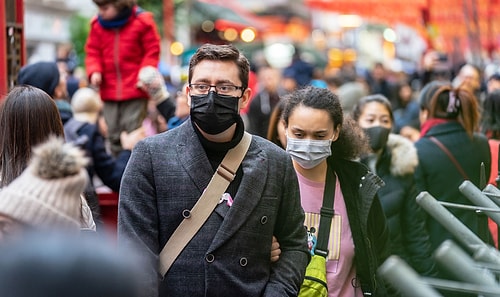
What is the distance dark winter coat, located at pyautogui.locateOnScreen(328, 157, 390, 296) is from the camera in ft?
19.0

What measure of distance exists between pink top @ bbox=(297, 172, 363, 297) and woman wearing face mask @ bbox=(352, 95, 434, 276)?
1174 mm

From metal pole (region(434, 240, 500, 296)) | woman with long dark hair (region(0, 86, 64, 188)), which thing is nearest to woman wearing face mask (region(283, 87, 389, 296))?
woman with long dark hair (region(0, 86, 64, 188))

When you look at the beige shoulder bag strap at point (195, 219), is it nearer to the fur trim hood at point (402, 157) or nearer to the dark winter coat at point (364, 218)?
the dark winter coat at point (364, 218)

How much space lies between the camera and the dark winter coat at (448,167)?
8.16 metres

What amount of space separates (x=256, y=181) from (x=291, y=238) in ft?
1.16

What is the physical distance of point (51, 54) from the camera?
3173cm

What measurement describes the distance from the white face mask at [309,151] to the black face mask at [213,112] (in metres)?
1.01

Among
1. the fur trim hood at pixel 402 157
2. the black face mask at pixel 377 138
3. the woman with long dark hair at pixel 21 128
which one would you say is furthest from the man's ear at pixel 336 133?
the woman with long dark hair at pixel 21 128

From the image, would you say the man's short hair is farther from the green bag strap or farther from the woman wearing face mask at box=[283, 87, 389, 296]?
the green bag strap

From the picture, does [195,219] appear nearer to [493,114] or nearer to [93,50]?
[493,114]

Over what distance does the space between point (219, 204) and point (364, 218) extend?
1.23 metres

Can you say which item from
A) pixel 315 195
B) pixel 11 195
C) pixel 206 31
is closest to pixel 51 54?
pixel 206 31

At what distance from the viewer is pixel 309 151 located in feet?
19.3

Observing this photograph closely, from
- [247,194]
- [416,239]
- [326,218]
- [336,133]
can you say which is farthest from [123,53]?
[247,194]
